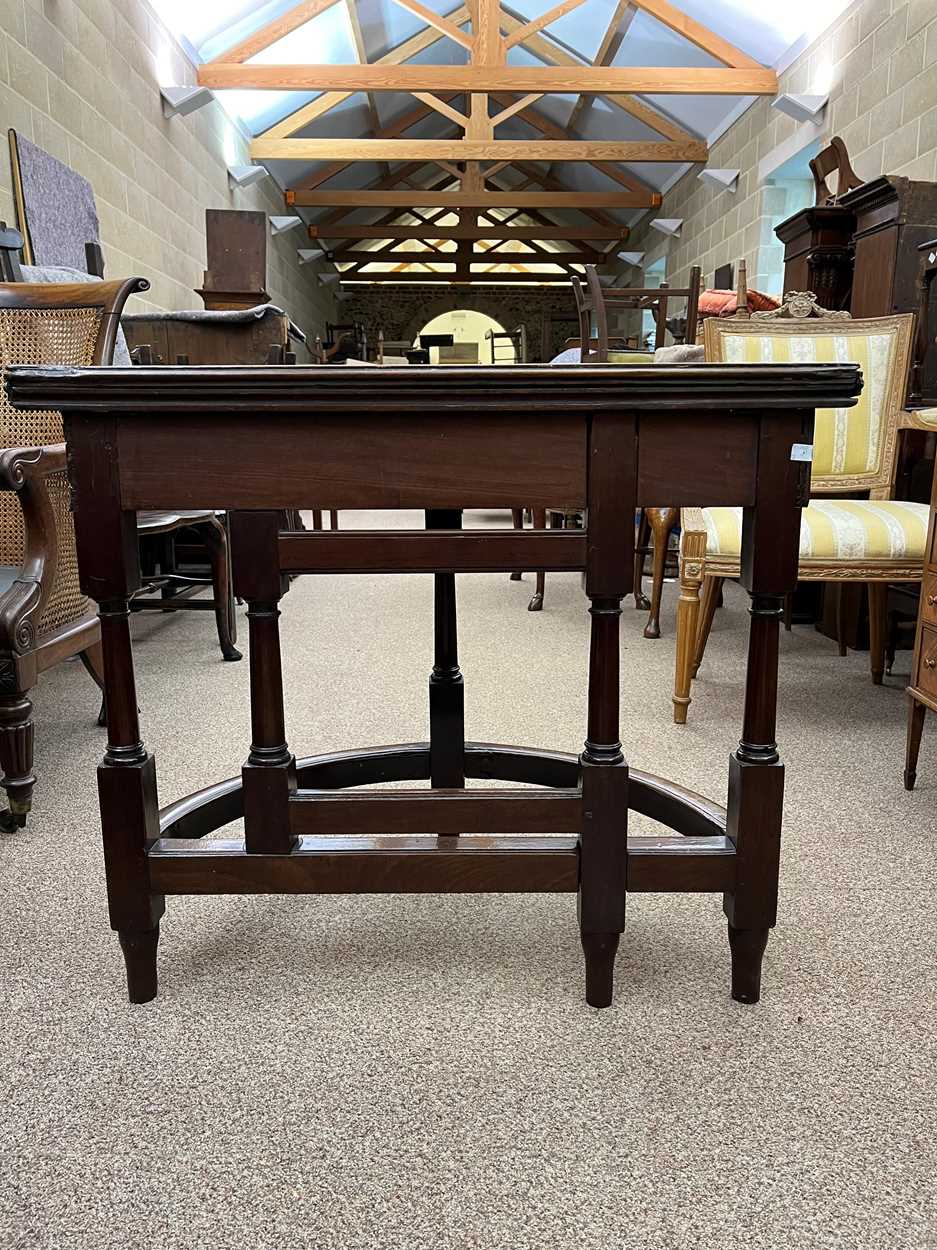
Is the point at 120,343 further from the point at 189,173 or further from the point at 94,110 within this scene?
the point at 189,173

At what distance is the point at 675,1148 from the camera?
0.90m

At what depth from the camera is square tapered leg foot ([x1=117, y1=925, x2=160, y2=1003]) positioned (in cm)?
113

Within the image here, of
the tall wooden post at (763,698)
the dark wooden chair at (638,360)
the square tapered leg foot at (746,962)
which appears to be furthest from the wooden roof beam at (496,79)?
the square tapered leg foot at (746,962)

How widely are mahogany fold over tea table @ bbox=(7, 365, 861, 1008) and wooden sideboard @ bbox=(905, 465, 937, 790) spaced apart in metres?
0.87

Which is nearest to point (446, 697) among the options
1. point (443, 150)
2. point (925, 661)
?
point (925, 661)

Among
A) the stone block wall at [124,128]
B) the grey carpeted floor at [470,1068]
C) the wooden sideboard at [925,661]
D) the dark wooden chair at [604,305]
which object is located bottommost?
the grey carpeted floor at [470,1068]

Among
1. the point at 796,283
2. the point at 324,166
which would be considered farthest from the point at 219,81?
the point at 796,283

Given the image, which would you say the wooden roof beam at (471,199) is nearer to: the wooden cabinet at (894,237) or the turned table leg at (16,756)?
the wooden cabinet at (894,237)

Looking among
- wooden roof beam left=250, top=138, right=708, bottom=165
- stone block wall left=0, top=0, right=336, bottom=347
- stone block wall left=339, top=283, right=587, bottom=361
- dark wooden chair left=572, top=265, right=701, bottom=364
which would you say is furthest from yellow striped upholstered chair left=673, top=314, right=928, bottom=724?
stone block wall left=339, top=283, right=587, bottom=361

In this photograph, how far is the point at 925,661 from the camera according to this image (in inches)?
71.3

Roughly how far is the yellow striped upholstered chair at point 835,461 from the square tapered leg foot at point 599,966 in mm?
1258

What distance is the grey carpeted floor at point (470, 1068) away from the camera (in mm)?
825

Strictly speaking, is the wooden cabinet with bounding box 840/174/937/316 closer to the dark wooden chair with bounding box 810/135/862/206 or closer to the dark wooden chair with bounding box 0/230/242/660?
the dark wooden chair with bounding box 810/135/862/206

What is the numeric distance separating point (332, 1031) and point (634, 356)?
3.84m
